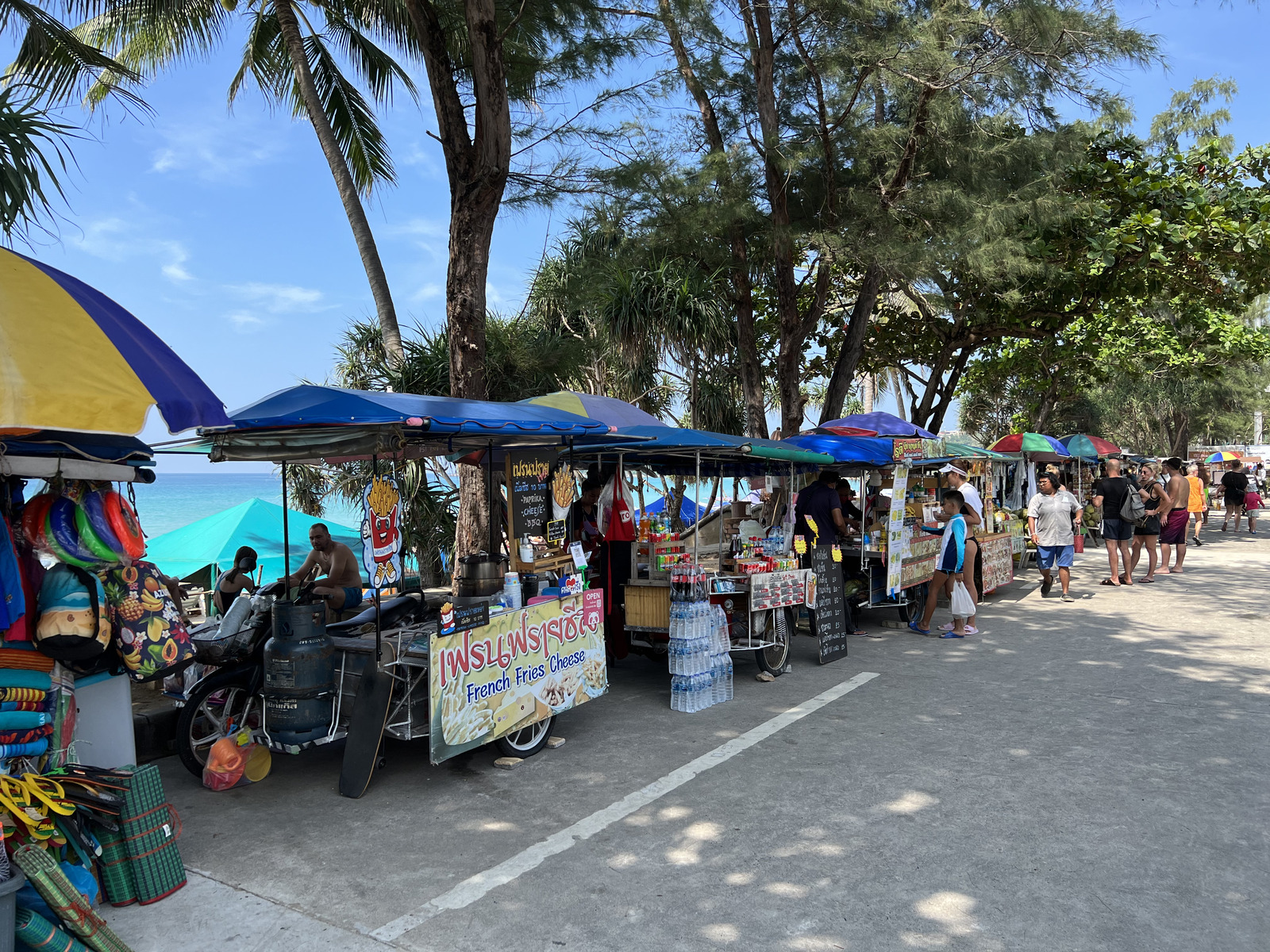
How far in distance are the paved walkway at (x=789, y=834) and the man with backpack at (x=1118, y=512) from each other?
19.3 feet

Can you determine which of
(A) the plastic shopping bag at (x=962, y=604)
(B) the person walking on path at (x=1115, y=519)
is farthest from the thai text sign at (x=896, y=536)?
(B) the person walking on path at (x=1115, y=519)

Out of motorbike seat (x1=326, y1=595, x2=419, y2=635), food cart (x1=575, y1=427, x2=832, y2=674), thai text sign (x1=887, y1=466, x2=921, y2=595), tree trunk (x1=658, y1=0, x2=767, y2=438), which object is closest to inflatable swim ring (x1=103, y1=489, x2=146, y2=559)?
motorbike seat (x1=326, y1=595, x2=419, y2=635)

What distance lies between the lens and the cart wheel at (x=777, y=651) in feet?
25.7

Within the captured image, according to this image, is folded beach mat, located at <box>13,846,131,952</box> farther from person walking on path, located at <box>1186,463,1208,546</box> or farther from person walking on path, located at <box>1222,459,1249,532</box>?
person walking on path, located at <box>1222,459,1249,532</box>

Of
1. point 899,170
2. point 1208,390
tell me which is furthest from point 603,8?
point 1208,390

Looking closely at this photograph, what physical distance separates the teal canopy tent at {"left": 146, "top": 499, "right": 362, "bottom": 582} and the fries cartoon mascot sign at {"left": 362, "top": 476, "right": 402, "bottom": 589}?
758 cm

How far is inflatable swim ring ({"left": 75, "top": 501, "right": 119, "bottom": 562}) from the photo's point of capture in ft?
12.9

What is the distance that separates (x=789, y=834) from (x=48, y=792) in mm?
3436

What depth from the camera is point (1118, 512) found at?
12.9 m

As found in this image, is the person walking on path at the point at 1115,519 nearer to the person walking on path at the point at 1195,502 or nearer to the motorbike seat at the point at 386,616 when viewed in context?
the person walking on path at the point at 1195,502

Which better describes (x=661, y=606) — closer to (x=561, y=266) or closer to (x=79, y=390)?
(x=79, y=390)

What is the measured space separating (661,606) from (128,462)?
4420mm

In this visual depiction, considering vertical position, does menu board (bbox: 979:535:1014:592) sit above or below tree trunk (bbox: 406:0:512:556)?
below

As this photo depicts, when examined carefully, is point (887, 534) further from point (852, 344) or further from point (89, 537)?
point (89, 537)
